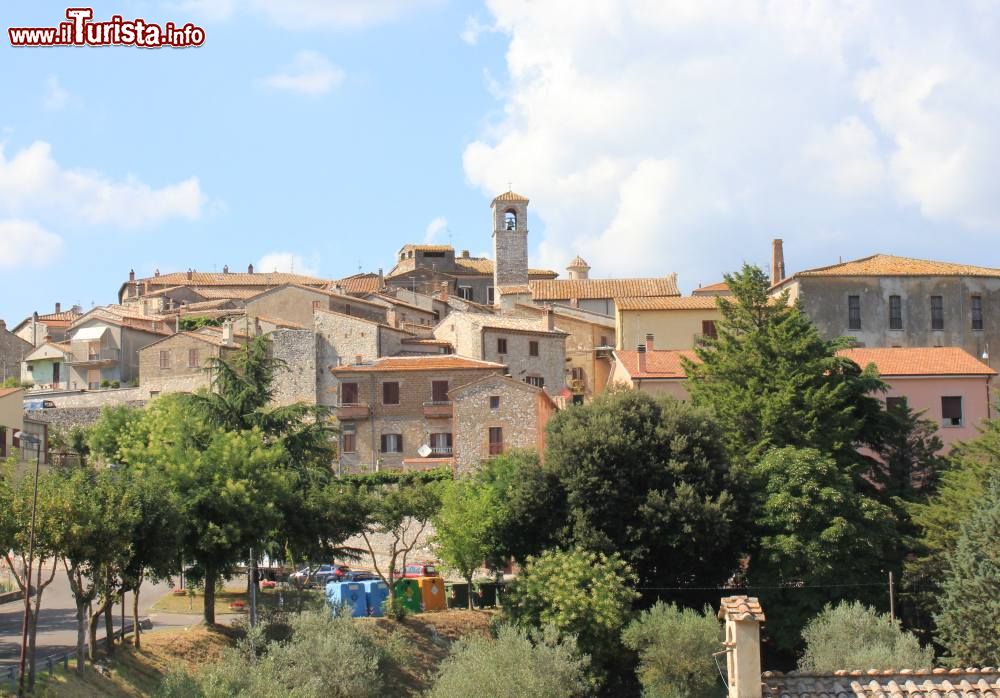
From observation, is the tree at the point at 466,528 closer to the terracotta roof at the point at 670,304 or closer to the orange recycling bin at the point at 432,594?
the orange recycling bin at the point at 432,594

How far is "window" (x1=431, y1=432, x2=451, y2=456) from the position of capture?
62656 mm

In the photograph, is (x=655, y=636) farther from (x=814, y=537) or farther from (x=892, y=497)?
(x=892, y=497)

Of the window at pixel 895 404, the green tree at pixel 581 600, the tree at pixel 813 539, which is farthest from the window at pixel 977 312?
the green tree at pixel 581 600

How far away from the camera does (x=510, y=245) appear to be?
95.4m

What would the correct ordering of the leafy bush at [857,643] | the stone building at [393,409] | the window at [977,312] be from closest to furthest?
the leafy bush at [857,643] → the stone building at [393,409] → the window at [977,312]

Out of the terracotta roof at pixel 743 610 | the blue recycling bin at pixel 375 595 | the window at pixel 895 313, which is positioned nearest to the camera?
the terracotta roof at pixel 743 610

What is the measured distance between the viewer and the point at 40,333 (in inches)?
3925

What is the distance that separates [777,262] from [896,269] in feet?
34.5

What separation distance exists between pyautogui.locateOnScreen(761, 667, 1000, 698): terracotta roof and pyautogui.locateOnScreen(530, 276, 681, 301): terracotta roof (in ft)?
198

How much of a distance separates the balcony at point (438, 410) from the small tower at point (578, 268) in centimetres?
4225

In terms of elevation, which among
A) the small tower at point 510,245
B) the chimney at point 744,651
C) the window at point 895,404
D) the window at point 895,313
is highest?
the small tower at point 510,245

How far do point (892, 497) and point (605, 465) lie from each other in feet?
31.5

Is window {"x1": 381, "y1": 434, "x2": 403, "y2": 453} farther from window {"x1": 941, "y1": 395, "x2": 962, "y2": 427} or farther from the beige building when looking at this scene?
window {"x1": 941, "y1": 395, "x2": 962, "y2": 427}

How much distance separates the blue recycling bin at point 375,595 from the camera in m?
43.6
